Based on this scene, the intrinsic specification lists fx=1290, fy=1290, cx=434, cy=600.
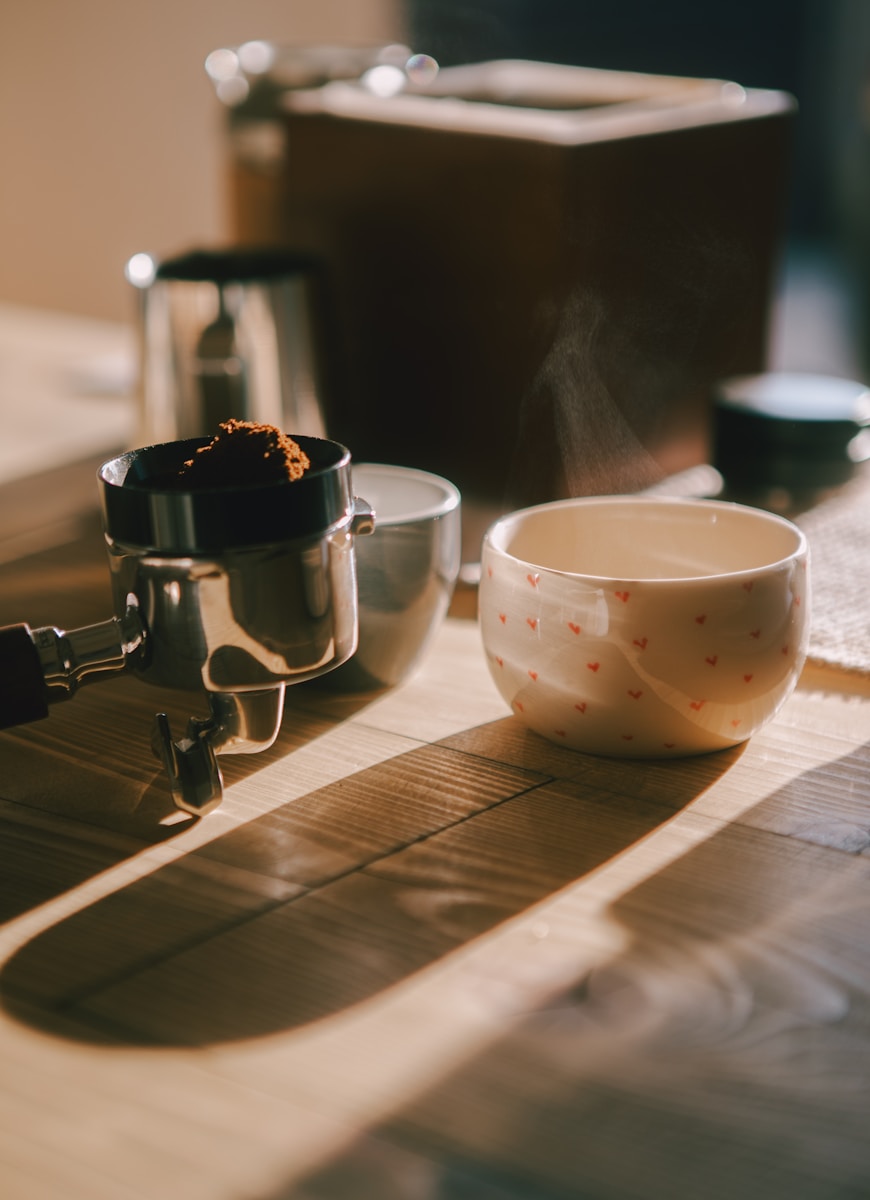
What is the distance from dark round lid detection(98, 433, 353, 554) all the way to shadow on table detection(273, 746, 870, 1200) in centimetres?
19

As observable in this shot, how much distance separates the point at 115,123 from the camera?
7.60 ft

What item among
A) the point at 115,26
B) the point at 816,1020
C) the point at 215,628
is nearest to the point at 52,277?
the point at 115,26

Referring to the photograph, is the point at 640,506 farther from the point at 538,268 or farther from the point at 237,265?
the point at 237,265

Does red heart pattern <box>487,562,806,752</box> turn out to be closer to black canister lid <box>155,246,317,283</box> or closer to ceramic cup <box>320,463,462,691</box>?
ceramic cup <box>320,463,462,691</box>

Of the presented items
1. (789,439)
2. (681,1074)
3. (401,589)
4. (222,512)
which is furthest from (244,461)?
(789,439)

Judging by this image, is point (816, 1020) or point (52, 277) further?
point (52, 277)

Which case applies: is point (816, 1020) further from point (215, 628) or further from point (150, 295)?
point (150, 295)

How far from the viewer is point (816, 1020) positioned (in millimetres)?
415

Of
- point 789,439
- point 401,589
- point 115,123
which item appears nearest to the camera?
point 401,589

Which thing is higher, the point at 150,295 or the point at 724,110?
the point at 724,110

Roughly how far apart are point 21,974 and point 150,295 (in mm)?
659

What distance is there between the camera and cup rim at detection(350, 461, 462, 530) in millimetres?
634

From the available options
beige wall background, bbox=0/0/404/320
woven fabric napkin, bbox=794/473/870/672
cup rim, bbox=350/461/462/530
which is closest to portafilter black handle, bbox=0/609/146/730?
cup rim, bbox=350/461/462/530

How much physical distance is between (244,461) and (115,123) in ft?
6.66
